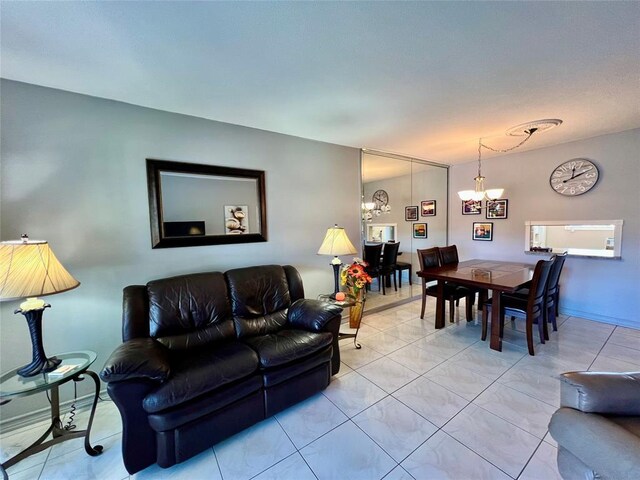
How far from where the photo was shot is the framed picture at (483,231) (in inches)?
181

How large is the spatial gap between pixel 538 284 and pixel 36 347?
411cm

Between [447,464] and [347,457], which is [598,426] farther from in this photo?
[347,457]

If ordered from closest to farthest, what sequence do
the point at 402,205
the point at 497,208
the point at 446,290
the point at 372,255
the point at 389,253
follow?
the point at 446,290 → the point at 372,255 → the point at 389,253 → the point at 497,208 → the point at 402,205

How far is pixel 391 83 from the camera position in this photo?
2006mm

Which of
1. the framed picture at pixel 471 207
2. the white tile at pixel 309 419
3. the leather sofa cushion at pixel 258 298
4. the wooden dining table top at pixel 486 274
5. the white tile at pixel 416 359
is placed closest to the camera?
the white tile at pixel 309 419

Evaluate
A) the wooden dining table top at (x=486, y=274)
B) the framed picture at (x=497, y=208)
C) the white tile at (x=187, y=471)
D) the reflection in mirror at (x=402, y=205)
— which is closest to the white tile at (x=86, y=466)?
the white tile at (x=187, y=471)

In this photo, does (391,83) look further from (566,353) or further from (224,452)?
(566,353)

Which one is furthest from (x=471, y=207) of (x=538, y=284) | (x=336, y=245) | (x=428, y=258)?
(x=336, y=245)

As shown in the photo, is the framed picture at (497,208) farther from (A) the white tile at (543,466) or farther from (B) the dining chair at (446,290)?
(A) the white tile at (543,466)

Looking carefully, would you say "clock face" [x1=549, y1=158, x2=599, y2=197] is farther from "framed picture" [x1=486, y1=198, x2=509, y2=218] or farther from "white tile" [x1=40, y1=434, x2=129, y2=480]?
"white tile" [x1=40, y1=434, x2=129, y2=480]

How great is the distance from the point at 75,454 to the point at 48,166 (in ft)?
6.57

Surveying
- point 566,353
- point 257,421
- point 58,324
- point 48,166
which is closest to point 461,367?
point 566,353

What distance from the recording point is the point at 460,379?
231 cm

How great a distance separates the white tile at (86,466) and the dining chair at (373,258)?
3195 mm
